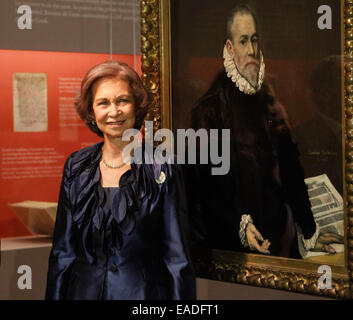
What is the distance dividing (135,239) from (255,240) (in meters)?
0.32

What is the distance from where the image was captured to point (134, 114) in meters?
1.35

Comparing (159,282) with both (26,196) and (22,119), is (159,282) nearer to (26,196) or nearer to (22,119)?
(26,196)

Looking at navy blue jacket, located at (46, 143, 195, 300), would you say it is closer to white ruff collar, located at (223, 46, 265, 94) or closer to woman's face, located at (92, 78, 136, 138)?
woman's face, located at (92, 78, 136, 138)

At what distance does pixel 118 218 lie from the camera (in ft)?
4.26

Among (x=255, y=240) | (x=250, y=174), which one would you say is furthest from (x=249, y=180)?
(x=255, y=240)

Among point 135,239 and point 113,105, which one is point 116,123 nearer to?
point 113,105

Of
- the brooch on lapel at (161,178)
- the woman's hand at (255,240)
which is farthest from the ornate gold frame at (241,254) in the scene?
the brooch on lapel at (161,178)

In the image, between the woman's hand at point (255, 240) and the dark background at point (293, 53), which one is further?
the woman's hand at point (255, 240)

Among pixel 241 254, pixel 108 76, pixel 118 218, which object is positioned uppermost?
pixel 108 76

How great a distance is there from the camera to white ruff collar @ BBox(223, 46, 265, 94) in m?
1.40

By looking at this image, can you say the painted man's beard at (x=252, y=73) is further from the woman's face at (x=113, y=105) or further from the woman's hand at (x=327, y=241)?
the woman's hand at (x=327, y=241)

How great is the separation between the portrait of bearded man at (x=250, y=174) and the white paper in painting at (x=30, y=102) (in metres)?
0.40

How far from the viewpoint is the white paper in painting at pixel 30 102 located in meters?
1.42
